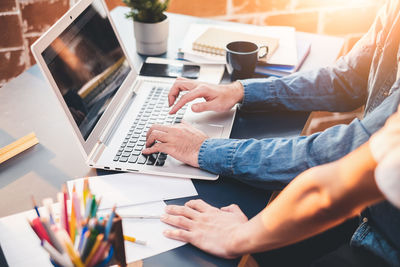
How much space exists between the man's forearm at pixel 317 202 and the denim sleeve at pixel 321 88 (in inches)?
18.5

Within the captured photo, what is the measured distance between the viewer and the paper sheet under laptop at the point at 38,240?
0.62 meters

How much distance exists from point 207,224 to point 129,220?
0.46 feet

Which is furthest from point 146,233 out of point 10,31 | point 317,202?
point 10,31

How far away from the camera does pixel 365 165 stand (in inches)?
18.0

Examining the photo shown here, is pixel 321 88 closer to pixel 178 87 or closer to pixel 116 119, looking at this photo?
pixel 178 87

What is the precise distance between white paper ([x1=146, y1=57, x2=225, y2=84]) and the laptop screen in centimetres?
18

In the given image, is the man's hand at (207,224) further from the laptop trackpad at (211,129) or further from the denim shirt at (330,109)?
the laptop trackpad at (211,129)

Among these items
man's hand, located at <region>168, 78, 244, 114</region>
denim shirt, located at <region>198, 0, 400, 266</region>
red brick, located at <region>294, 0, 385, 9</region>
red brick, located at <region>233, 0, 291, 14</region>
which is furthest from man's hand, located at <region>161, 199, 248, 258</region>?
red brick, located at <region>294, 0, 385, 9</region>

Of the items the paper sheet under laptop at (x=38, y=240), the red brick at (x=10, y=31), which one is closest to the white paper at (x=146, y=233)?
the paper sheet under laptop at (x=38, y=240)

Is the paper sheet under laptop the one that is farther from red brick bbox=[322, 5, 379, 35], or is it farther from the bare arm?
red brick bbox=[322, 5, 379, 35]

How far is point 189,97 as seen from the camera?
0.96m

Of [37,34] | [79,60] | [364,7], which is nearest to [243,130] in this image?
[79,60]

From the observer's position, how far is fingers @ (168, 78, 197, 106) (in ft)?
3.25

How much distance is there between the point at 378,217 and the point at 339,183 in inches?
12.8
